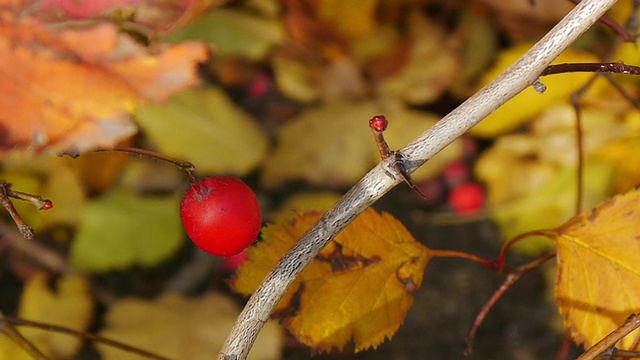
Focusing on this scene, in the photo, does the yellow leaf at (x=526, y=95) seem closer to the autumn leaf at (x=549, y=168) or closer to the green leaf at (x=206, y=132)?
the autumn leaf at (x=549, y=168)

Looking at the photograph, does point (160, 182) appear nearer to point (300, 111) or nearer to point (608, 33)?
point (300, 111)

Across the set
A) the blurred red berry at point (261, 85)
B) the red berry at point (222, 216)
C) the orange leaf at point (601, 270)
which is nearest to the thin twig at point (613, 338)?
the orange leaf at point (601, 270)

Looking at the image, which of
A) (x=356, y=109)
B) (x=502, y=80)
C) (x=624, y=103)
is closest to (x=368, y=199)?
(x=502, y=80)

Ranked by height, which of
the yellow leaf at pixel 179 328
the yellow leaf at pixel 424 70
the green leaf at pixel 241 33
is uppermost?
the green leaf at pixel 241 33

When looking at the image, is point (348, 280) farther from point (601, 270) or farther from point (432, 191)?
point (432, 191)

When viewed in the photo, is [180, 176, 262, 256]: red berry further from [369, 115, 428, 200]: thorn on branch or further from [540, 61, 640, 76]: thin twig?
[540, 61, 640, 76]: thin twig
